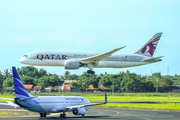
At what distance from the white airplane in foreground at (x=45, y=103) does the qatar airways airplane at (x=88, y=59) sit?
51.7ft

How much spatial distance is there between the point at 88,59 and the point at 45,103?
21.6 m

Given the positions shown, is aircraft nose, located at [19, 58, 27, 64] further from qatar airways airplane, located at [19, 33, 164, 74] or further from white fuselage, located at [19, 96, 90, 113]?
white fuselage, located at [19, 96, 90, 113]

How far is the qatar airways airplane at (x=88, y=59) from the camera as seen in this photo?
191ft

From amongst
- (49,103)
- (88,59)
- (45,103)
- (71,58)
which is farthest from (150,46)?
(45,103)

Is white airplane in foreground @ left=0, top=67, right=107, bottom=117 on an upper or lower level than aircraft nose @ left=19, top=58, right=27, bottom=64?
lower

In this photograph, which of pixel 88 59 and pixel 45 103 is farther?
pixel 88 59

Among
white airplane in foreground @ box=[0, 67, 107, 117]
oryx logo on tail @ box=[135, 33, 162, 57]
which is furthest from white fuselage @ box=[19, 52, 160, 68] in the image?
white airplane in foreground @ box=[0, 67, 107, 117]

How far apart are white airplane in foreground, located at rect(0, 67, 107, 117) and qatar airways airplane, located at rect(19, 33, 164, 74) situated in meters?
15.8

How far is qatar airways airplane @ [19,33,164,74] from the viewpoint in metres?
58.1

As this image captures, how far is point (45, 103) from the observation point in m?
39.8

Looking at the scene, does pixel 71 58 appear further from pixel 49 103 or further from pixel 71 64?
pixel 49 103

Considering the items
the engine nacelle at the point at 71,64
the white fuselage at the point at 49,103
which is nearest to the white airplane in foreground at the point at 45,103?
the white fuselage at the point at 49,103

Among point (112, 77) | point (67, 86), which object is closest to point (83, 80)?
point (67, 86)

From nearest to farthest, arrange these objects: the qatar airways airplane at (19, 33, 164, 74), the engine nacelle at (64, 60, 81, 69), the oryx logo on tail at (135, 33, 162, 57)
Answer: the qatar airways airplane at (19, 33, 164, 74)
the engine nacelle at (64, 60, 81, 69)
the oryx logo on tail at (135, 33, 162, 57)
